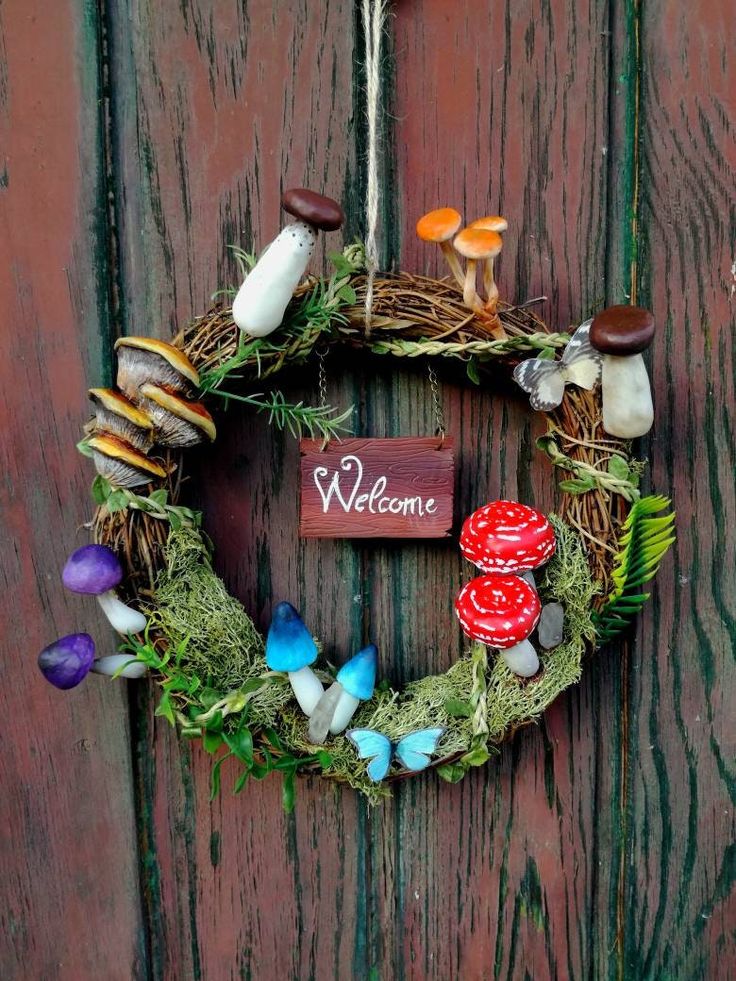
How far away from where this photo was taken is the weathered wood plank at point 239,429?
1.06 meters

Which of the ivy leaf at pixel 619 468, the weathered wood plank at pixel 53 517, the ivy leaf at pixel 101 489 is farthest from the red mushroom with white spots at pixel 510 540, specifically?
the weathered wood plank at pixel 53 517

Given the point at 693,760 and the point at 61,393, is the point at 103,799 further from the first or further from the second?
the point at 693,760

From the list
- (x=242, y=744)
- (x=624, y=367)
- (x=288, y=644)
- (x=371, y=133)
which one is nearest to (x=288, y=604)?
(x=288, y=644)

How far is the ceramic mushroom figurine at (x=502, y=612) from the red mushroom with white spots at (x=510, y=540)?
0.02 m

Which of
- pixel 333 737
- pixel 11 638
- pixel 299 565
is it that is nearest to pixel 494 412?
pixel 299 565

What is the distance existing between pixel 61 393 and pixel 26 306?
5.0 inches

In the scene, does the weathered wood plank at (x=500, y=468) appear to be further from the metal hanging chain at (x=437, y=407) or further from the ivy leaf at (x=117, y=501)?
the ivy leaf at (x=117, y=501)

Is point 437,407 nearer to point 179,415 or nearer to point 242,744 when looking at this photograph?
point 179,415

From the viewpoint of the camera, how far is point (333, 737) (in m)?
0.97

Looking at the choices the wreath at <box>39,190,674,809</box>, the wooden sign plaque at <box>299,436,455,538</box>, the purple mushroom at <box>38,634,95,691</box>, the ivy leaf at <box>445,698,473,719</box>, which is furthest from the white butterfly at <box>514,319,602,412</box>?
the purple mushroom at <box>38,634,95,691</box>

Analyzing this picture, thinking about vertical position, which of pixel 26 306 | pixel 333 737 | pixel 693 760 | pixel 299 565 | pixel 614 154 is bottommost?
pixel 693 760

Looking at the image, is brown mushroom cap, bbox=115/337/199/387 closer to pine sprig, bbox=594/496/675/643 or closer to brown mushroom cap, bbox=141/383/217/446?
brown mushroom cap, bbox=141/383/217/446

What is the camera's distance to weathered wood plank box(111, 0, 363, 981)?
1.06 m

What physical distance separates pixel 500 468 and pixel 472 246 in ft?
1.07
